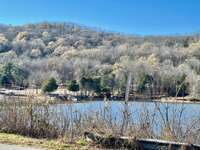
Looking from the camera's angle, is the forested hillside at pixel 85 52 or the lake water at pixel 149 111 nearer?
the lake water at pixel 149 111

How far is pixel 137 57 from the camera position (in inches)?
5807

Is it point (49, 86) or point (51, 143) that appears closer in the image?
point (51, 143)

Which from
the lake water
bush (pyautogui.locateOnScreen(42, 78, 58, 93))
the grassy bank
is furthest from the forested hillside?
the grassy bank

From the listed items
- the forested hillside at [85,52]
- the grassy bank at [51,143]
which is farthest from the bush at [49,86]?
the grassy bank at [51,143]

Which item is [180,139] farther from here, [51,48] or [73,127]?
[51,48]

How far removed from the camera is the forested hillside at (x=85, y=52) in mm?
114312

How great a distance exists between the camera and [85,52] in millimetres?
151875

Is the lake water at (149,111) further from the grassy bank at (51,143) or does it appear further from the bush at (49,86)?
the bush at (49,86)

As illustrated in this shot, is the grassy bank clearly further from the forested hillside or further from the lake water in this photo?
the forested hillside

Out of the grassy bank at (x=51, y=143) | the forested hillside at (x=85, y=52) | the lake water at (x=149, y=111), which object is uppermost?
the forested hillside at (x=85, y=52)

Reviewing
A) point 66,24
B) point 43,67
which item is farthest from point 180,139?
point 66,24

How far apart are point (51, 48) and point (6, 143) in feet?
495

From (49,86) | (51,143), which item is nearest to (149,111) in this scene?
(51,143)

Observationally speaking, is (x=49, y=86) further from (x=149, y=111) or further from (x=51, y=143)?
(x=51, y=143)
